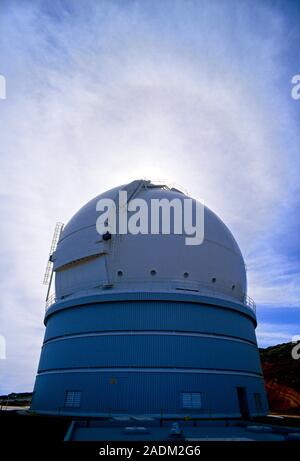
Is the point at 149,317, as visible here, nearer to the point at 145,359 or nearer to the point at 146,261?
the point at 145,359

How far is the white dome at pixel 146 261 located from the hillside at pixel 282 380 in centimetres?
1847

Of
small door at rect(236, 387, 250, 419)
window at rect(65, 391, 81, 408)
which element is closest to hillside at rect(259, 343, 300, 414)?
small door at rect(236, 387, 250, 419)

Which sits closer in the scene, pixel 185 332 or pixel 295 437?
pixel 295 437

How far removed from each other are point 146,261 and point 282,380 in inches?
1302

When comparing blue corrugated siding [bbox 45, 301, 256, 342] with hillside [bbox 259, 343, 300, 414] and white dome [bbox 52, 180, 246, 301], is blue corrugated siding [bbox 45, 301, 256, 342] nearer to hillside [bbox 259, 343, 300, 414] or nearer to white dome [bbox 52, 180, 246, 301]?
white dome [bbox 52, 180, 246, 301]

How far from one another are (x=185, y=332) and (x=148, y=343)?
7.98ft

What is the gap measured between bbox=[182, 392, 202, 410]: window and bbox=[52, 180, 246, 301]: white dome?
6116mm

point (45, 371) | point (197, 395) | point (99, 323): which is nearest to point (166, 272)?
point (99, 323)

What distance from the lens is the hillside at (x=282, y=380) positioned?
40666 mm

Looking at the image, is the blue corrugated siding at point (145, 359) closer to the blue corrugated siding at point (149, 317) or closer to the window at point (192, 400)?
the blue corrugated siding at point (149, 317)

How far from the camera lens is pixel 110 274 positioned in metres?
23.1

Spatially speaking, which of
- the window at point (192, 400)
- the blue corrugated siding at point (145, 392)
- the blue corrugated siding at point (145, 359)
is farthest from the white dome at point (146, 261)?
the window at point (192, 400)

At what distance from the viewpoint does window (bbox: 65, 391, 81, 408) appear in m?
20.3
